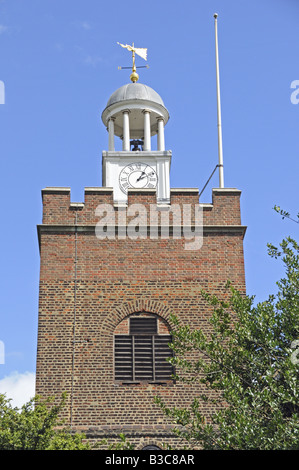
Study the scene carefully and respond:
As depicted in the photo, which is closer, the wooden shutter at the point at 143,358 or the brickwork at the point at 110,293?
the brickwork at the point at 110,293

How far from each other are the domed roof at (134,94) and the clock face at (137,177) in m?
2.39

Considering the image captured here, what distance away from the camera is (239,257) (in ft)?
86.6

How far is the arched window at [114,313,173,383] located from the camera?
2491cm

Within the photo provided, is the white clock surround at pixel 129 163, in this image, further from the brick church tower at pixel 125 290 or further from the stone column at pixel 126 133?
the brick church tower at pixel 125 290

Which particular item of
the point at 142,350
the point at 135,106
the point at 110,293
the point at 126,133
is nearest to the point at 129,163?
the point at 126,133

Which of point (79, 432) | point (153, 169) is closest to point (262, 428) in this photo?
point (79, 432)

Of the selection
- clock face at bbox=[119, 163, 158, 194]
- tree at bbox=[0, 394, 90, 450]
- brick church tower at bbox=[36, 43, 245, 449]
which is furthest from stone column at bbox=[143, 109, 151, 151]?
tree at bbox=[0, 394, 90, 450]

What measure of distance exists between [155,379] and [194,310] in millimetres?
2189

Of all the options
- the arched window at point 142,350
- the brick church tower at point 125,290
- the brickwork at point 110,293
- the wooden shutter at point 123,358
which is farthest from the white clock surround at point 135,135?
the wooden shutter at point 123,358

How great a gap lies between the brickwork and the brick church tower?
3 centimetres

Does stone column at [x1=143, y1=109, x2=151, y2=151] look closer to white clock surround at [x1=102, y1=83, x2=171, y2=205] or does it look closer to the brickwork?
white clock surround at [x1=102, y1=83, x2=171, y2=205]

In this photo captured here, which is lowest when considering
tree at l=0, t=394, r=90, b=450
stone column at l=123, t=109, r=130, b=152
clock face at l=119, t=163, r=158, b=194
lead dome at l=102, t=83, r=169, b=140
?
tree at l=0, t=394, r=90, b=450

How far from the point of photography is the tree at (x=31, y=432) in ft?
68.6

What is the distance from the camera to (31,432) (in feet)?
69.5
